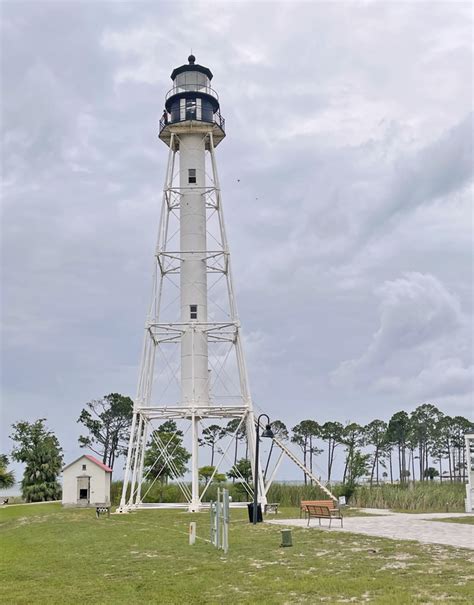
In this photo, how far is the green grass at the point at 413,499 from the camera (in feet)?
110

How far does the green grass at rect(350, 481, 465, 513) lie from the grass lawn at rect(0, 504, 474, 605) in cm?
1563

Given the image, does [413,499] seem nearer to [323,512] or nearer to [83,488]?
[323,512]

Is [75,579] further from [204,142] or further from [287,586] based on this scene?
[204,142]

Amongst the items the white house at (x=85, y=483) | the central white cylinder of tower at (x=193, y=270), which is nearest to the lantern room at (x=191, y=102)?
the central white cylinder of tower at (x=193, y=270)

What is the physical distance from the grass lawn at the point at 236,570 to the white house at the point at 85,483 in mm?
23216

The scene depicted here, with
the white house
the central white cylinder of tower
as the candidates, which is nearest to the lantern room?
the central white cylinder of tower

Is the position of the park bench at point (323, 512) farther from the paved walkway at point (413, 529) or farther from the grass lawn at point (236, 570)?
the grass lawn at point (236, 570)

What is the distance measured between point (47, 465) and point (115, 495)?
28.9 feet

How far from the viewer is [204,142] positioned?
126ft

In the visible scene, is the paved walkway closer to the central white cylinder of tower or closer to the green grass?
the green grass

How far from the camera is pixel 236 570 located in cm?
1273

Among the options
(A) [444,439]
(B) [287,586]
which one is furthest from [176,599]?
(A) [444,439]

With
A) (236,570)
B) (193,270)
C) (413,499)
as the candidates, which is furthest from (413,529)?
(193,270)

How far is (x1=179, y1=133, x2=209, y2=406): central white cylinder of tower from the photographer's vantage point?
115 ft
